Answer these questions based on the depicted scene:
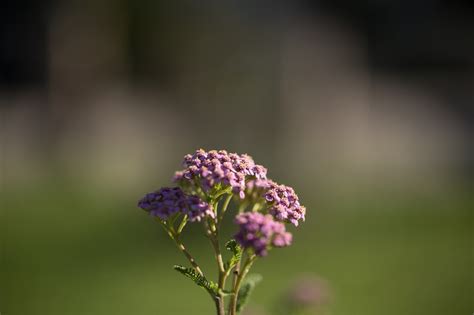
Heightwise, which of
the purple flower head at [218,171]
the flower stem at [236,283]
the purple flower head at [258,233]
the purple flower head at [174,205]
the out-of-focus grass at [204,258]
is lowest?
the out-of-focus grass at [204,258]

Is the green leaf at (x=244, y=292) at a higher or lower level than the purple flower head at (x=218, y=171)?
lower

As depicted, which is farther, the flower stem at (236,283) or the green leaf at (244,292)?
the green leaf at (244,292)

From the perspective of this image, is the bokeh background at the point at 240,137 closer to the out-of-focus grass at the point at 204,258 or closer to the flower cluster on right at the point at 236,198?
the out-of-focus grass at the point at 204,258

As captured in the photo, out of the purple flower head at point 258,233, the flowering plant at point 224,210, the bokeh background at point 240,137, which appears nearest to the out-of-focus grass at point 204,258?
the bokeh background at point 240,137

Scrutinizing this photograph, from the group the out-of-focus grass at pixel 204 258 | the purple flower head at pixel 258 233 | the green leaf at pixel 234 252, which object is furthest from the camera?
the out-of-focus grass at pixel 204 258

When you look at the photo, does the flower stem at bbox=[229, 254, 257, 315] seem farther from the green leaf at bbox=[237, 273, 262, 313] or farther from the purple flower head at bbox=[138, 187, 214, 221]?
the purple flower head at bbox=[138, 187, 214, 221]

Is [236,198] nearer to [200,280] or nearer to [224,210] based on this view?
[224,210]

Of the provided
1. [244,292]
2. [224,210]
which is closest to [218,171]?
[224,210]

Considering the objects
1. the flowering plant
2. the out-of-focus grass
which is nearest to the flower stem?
the flowering plant
